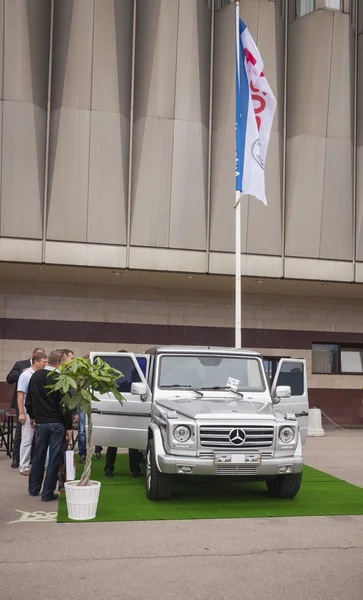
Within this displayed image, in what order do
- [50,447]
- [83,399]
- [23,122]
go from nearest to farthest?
1. [83,399]
2. [50,447]
3. [23,122]

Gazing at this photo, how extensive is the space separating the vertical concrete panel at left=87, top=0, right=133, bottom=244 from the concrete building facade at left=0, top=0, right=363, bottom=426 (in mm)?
41

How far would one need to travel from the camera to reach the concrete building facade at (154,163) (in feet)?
60.7

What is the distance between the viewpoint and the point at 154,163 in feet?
62.6

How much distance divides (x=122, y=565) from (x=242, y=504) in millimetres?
3202

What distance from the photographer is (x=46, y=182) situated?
733 inches

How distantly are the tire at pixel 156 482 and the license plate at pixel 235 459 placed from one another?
83cm

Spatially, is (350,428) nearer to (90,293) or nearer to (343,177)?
(343,177)

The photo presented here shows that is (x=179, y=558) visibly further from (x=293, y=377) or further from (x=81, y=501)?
(x=293, y=377)

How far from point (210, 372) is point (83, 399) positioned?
8.14 feet

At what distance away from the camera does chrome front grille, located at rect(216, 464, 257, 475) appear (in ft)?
27.5

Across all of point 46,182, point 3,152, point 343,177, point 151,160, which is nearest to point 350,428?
point 343,177

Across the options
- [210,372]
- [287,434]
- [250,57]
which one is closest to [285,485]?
[287,434]

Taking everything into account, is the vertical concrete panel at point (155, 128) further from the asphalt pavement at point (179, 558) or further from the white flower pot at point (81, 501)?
the white flower pot at point (81, 501)

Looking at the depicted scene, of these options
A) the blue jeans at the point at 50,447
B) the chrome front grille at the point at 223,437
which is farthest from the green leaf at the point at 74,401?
the chrome front grille at the point at 223,437
